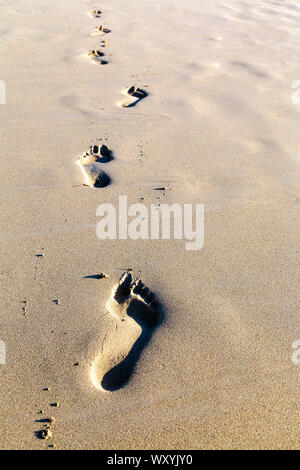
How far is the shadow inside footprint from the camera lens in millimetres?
1470

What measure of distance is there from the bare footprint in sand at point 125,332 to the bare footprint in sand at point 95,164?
2.60 ft

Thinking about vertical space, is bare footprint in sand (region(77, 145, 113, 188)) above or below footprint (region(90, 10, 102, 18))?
below

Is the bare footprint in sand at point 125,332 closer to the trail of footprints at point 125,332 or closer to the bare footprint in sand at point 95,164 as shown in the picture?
the trail of footprints at point 125,332

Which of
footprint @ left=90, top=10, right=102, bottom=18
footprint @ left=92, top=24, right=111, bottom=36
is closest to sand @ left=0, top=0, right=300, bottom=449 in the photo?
footprint @ left=92, top=24, right=111, bottom=36

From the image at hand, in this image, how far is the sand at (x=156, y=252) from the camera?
4.54 ft

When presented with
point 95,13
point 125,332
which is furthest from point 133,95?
point 95,13

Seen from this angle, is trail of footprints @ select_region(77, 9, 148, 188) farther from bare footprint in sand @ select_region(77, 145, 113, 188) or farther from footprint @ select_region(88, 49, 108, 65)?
footprint @ select_region(88, 49, 108, 65)

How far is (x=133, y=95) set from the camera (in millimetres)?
3350

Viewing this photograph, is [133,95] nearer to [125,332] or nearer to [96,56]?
[96,56]

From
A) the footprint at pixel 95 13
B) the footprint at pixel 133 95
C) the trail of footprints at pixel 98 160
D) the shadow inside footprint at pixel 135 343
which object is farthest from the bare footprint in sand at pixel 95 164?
the footprint at pixel 95 13

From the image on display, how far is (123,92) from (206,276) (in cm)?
218

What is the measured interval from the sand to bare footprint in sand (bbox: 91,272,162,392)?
23mm

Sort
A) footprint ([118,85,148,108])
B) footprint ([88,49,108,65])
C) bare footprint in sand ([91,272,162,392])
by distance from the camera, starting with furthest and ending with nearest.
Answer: footprint ([88,49,108,65])
footprint ([118,85,148,108])
bare footprint in sand ([91,272,162,392])
